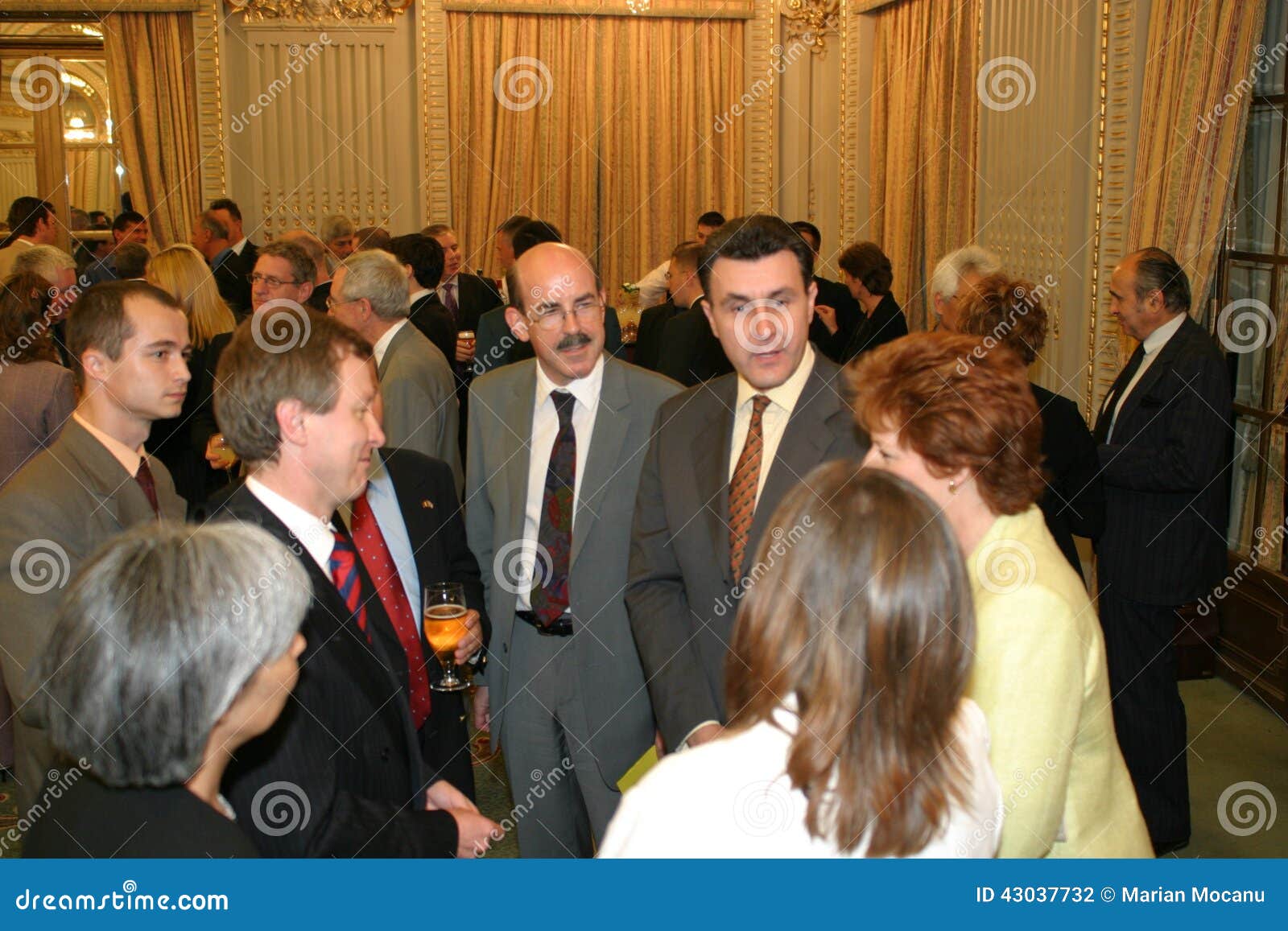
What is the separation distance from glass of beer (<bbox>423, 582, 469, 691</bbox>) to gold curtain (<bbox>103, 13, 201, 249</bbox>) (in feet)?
24.5

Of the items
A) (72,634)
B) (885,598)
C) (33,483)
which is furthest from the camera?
(33,483)

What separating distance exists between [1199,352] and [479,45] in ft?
22.4

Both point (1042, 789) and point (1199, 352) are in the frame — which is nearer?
point (1042, 789)

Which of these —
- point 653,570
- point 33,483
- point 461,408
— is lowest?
point 461,408

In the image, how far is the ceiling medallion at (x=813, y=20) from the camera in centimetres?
907

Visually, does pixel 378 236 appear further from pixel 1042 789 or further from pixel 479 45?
pixel 1042 789

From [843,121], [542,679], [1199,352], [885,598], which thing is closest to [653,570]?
[542,679]

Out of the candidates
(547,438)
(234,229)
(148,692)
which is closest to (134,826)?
(148,692)

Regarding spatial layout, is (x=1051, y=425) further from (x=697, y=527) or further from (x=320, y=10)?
(x=320, y=10)

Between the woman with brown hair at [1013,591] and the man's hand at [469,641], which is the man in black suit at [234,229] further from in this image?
the woman with brown hair at [1013,591]

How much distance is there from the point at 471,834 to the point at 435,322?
382 cm

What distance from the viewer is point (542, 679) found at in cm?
280

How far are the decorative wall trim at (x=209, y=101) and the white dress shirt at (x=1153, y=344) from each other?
23.2ft

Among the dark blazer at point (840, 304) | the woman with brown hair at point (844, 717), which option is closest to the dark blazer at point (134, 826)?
the woman with brown hair at point (844, 717)
